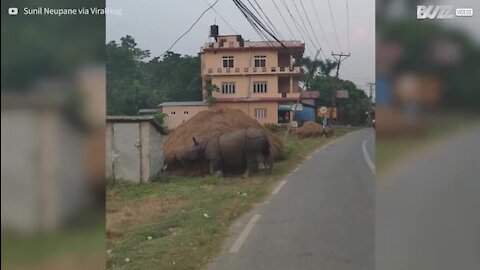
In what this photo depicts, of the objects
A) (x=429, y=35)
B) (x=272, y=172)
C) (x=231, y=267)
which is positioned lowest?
(x=231, y=267)

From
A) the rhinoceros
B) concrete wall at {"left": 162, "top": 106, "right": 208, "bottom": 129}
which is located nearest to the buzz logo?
the rhinoceros

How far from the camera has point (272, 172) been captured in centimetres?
347

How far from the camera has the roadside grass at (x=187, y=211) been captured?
292 cm

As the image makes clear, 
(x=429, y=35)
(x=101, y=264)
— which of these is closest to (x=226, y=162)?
(x=101, y=264)

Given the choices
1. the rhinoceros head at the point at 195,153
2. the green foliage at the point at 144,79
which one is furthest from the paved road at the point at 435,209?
the rhinoceros head at the point at 195,153

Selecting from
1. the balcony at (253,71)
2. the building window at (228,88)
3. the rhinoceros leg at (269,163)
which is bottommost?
the rhinoceros leg at (269,163)

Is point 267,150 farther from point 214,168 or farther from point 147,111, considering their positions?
point 147,111

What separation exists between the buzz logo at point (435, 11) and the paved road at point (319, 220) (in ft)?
1.84

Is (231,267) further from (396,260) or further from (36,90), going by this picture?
(36,90)

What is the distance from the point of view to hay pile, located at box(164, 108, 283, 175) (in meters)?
2.86

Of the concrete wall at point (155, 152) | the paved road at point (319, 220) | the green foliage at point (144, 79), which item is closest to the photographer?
the green foliage at point (144, 79)

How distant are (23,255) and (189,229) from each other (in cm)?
123

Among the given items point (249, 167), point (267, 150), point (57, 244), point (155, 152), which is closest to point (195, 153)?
point (249, 167)

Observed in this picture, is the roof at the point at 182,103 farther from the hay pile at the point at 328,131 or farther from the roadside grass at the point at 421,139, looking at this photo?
the roadside grass at the point at 421,139
